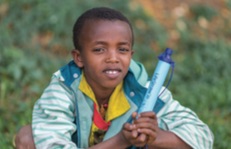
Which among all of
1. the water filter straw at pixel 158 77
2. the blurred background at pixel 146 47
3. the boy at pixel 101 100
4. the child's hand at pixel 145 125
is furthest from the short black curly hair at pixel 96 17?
the blurred background at pixel 146 47

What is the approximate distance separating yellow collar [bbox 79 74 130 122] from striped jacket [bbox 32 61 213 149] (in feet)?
0.07

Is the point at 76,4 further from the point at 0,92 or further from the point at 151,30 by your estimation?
the point at 0,92

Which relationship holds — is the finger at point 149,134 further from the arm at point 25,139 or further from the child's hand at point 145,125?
the arm at point 25,139

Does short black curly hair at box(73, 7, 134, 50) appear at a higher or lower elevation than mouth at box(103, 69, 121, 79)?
higher

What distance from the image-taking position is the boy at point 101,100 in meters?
3.08

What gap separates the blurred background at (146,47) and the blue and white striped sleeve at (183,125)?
3.22 ft

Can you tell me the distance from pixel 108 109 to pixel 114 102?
5 cm

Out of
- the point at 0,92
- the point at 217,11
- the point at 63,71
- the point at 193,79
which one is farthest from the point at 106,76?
the point at 217,11

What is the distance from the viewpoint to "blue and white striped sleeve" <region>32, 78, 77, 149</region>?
10.2ft

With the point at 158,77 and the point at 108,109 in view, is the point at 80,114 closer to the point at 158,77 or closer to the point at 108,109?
the point at 108,109

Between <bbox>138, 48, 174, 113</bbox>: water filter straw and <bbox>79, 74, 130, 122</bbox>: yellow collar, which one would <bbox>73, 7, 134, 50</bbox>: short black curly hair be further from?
<bbox>138, 48, 174, 113</bbox>: water filter straw

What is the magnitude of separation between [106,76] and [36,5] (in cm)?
315

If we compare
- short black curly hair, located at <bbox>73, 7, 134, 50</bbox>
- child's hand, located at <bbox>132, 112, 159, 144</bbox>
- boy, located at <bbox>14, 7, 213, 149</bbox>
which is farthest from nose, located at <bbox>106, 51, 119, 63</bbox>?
child's hand, located at <bbox>132, 112, 159, 144</bbox>

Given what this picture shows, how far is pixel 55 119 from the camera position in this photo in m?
3.15
